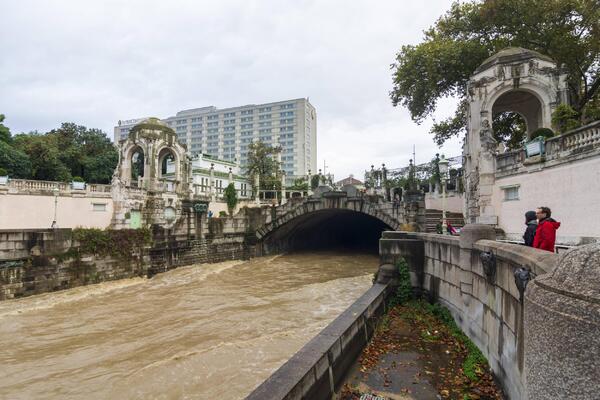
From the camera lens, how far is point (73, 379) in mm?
7523

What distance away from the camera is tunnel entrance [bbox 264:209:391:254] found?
27528 mm

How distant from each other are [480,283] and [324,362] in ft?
11.0

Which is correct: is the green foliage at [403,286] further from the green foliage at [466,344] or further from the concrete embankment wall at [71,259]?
the concrete embankment wall at [71,259]

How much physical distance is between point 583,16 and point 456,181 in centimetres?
1127

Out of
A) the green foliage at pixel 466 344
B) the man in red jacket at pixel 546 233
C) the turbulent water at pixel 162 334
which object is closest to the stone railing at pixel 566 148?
the green foliage at pixel 466 344

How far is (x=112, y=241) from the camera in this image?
17.6m

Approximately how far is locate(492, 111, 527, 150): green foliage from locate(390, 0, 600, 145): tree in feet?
7.56

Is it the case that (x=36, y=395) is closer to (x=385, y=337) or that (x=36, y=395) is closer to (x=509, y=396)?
(x=385, y=337)

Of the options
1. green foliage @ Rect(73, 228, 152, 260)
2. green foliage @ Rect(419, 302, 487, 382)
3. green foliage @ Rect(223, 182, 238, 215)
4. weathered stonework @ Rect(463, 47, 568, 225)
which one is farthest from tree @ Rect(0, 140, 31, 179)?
weathered stonework @ Rect(463, 47, 568, 225)

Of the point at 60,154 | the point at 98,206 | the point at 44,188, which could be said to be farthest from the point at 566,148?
the point at 60,154

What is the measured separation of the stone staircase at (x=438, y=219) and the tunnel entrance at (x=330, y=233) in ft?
21.8

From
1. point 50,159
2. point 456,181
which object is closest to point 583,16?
point 456,181

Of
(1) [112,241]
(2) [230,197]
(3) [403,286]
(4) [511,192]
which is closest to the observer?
(3) [403,286]

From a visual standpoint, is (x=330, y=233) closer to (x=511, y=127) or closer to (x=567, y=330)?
(x=511, y=127)
